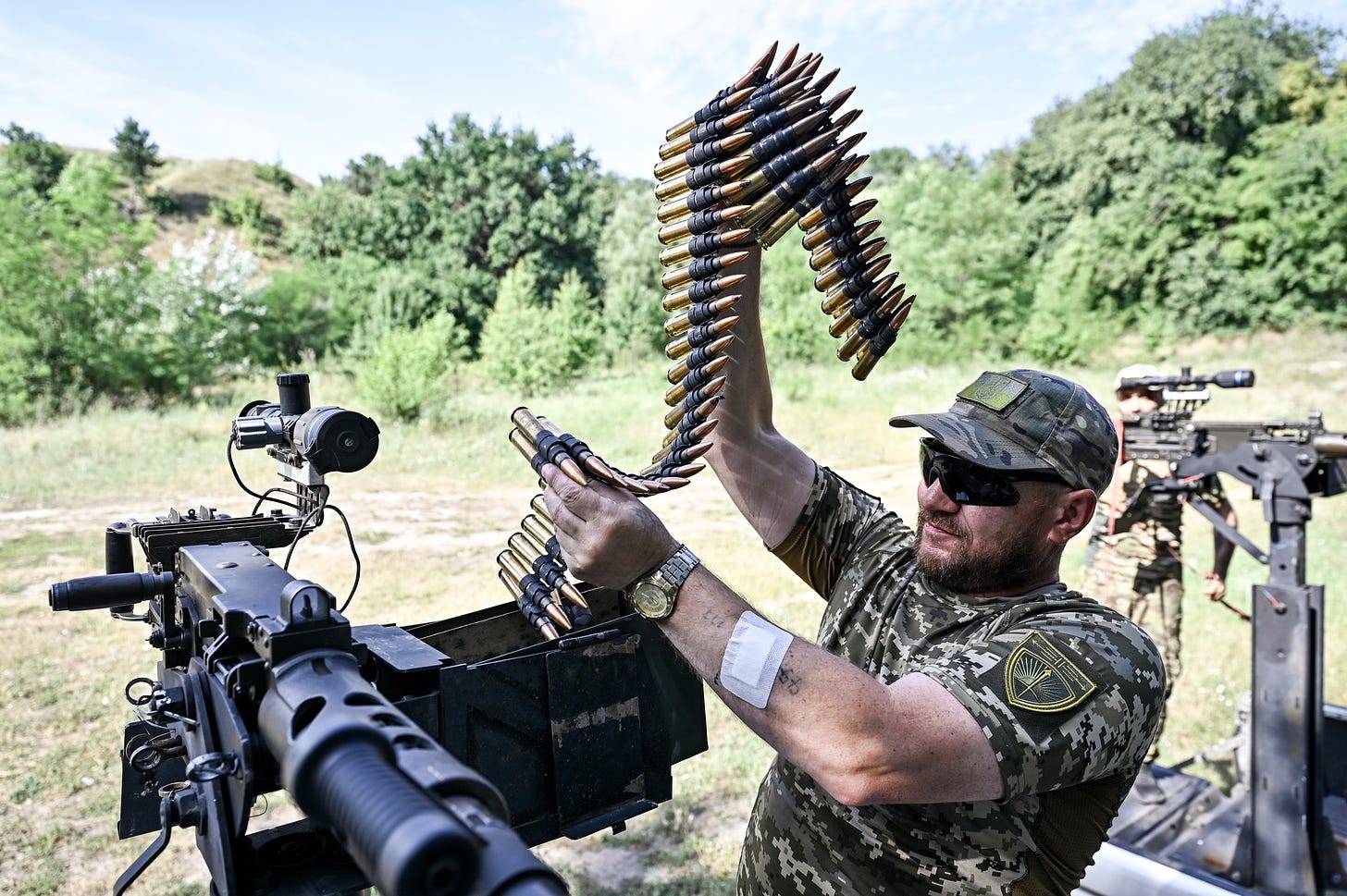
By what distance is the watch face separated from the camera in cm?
188

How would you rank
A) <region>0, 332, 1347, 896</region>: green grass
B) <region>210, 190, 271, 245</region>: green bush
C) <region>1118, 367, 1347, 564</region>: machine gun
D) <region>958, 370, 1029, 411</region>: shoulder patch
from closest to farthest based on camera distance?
<region>958, 370, 1029, 411</region>: shoulder patch, <region>0, 332, 1347, 896</region>: green grass, <region>1118, 367, 1347, 564</region>: machine gun, <region>210, 190, 271, 245</region>: green bush

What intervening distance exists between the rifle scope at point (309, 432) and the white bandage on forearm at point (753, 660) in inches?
35.7

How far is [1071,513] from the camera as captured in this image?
2375 mm

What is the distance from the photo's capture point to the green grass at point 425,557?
5.36 metres

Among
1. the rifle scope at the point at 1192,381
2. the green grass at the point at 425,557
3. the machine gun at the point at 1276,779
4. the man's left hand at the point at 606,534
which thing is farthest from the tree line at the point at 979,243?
the man's left hand at the point at 606,534

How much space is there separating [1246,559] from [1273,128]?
38.1 meters

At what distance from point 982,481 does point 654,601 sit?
3.12 ft

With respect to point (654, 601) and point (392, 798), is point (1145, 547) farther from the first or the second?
point (392, 798)

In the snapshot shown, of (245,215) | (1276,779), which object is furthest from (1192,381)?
(245,215)

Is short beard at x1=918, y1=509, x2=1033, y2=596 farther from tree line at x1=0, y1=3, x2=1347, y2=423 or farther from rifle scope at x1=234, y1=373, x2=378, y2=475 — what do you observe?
tree line at x1=0, y1=3, x2=1347, y2=423

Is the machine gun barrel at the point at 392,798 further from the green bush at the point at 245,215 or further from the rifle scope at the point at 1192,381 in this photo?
Answer: the green bush at the point at 245,215

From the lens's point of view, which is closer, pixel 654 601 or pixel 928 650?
pixel 654 601

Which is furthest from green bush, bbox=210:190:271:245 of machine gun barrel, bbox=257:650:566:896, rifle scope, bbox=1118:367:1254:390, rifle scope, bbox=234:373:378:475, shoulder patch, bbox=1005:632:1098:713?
machine gun barrel, bbox=257:650:566:896

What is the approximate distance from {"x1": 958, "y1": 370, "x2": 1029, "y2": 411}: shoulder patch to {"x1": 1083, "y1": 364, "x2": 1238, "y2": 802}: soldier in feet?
18.9
